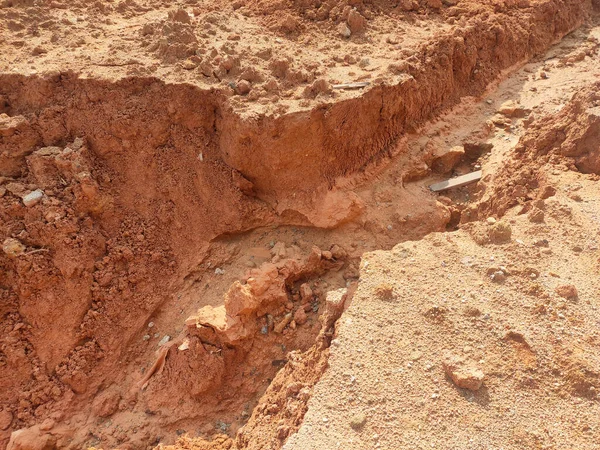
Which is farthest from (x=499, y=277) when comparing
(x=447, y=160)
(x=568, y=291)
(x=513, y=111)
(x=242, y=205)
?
(x=513, y=111)

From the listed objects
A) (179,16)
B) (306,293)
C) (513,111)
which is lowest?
(306,293)

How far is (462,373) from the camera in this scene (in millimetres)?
2535

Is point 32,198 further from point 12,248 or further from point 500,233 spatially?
point 500,233

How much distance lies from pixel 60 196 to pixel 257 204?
5.88 feet

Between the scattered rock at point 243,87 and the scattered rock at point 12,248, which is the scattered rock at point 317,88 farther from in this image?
the scattered rock at point 12,248

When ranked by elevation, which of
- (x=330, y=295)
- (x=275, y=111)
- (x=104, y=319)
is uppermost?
(x=275, y=111)

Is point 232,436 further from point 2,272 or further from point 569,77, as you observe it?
point 569,77

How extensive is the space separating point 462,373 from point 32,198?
3.79 meters

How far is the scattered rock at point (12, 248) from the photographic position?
13.4 feet

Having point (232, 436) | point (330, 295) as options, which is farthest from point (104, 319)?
point (330, 295)

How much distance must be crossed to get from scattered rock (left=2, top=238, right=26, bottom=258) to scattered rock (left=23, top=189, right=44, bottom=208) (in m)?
0.34

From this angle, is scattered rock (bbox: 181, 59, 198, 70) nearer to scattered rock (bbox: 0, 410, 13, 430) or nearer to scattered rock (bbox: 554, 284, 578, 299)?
scattered rock (bbox: 0, 410, 13, 430)

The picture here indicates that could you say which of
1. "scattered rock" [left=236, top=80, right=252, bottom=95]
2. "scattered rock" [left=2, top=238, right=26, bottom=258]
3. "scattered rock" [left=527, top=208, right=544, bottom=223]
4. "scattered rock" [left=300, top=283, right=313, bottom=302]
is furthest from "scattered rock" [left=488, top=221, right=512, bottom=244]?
"scattered rock" [left=2, top=238, right=26, bottom=258]

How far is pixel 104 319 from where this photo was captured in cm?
438
